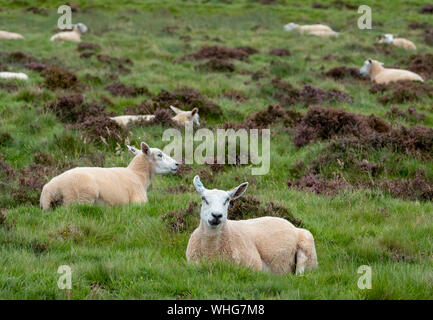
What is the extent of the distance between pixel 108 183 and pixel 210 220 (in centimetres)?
337

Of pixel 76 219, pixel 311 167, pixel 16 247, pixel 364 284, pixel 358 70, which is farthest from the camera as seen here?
pixel 358 70

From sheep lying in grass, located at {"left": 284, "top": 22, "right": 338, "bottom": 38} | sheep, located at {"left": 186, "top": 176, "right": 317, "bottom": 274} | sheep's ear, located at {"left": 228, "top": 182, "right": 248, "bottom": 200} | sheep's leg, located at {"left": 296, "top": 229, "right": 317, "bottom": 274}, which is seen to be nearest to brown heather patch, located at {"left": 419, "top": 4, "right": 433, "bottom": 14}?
sheep lying in grass, located at {"left": 284, "top": 22, "right": 338, "bottom": 38}

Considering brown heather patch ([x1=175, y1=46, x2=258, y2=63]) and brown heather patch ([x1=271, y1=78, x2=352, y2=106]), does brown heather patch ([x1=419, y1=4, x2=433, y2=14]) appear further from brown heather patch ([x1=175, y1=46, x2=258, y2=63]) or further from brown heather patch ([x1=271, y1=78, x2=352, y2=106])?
brown heather patch ([x1=271, y1=78, x2=352, y2=106])

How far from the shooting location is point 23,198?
894 cm

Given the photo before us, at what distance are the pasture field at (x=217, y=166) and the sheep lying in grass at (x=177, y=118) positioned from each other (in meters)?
0.41

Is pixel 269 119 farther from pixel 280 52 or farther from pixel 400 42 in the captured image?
pixel 400 42

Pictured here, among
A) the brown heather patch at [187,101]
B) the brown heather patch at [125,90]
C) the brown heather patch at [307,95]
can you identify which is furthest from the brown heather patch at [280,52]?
the brown heather patch at [125,90]

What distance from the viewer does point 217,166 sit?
1113 centimetres

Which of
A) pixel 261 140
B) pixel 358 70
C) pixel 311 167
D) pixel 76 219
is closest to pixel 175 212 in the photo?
pixel 76 219

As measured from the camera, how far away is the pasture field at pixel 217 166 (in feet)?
18.7

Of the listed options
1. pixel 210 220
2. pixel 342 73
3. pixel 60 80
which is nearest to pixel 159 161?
pixel 210 220
